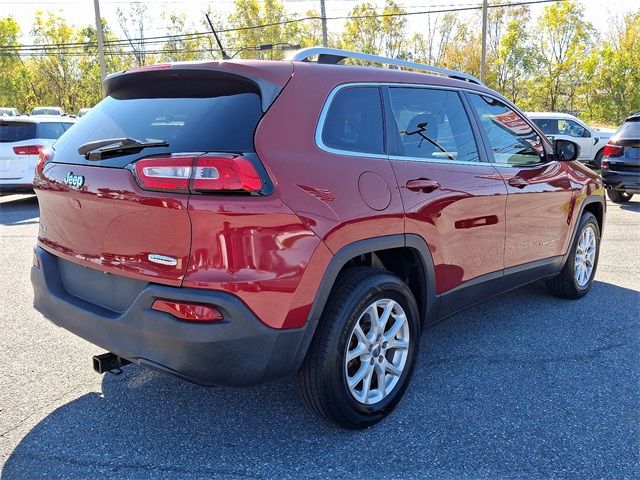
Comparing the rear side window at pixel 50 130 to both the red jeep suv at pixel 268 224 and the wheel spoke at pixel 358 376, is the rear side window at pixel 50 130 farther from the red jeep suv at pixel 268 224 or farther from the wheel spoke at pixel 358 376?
the wheel spoke at pixel 358 376

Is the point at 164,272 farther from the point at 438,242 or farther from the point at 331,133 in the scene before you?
the point at 438,242

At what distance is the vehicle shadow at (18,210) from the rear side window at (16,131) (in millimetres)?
1311

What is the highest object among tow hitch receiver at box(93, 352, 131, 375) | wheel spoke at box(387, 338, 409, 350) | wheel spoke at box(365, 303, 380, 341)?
wheel spoke at box(365, 303, 380, 341)

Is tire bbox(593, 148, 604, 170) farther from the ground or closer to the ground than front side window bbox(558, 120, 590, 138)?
closer to the ground

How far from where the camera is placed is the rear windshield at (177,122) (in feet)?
7.90

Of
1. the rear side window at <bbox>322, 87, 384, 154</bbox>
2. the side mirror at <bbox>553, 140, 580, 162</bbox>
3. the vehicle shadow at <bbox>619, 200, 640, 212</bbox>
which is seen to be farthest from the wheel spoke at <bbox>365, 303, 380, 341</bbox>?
the vehicle shadow at <bbox>619, 200, 640, 212</bbox>

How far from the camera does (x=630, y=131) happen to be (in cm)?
989

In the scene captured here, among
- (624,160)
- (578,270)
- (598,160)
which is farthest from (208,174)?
(598,160)

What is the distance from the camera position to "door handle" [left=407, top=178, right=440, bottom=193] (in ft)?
9.87

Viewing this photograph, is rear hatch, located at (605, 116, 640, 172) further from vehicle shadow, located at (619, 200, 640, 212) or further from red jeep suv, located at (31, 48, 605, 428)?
red jeep suv, located at (31, 48, 605, 428)

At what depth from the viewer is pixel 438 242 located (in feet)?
10.6

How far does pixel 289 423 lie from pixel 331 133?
1521mm

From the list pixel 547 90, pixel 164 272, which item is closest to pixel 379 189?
pixel 164 272

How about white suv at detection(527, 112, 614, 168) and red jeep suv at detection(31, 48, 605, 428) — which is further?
white suv at detection(527, 112, 614, 168)
